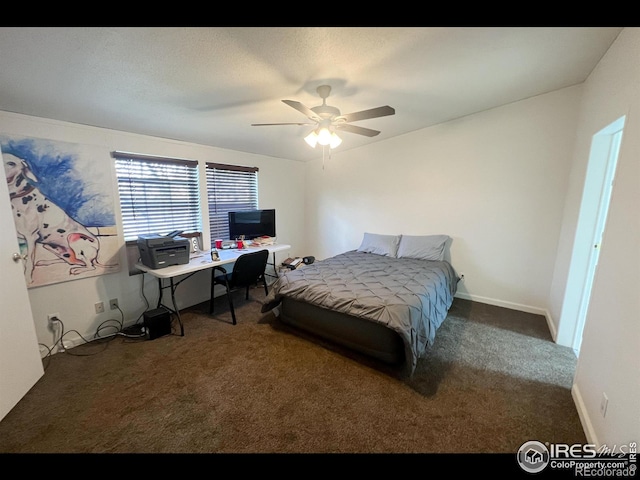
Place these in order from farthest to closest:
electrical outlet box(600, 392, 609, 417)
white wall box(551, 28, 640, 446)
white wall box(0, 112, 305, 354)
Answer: white wall box(0, 112, 305, 354) → electrical outlet box(600, 392, 609, 417) → white wall box(551, 28, 640, 446)

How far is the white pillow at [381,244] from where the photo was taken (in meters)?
3.62

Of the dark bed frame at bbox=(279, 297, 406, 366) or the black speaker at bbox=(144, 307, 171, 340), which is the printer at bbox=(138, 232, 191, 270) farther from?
the dark bed frame at bbox=(279, 297, 406, 366)

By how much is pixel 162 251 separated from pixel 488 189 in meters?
3.90

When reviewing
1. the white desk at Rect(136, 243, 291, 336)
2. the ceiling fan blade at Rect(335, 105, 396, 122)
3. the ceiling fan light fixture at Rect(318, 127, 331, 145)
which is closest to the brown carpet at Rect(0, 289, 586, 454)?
the white desk at Rect(136, 243, 291, 336)

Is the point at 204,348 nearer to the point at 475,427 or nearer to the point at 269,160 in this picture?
the point at 475,427

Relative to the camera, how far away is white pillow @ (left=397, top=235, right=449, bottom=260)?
10.8 ft

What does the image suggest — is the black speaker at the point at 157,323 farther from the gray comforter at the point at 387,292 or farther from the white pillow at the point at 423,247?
the white pillow at the point at 423,247

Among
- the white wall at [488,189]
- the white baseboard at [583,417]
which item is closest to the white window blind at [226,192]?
the white wall at [488,189]

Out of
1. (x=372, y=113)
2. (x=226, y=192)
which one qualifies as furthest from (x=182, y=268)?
(x=372, y=113)

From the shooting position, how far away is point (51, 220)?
7.11ft

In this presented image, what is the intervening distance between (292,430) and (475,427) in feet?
3.67

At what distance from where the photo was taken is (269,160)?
4102 millimetres

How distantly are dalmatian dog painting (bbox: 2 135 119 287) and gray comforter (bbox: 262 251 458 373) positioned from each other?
1.87m

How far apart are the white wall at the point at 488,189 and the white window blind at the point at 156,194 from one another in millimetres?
2624
